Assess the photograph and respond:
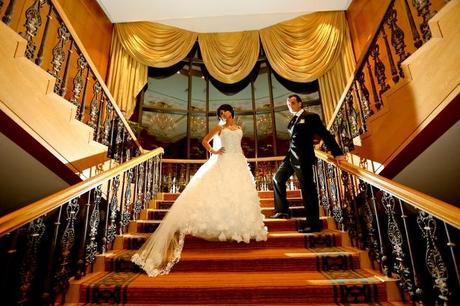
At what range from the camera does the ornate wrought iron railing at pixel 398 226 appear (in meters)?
1.64

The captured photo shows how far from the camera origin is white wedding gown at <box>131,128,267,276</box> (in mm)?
2566

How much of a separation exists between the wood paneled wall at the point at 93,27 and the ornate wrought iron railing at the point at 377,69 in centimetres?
518

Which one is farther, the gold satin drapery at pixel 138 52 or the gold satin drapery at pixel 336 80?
the gold satin drapery at pixel 138 52

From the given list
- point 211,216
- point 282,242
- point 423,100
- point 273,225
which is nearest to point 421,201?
point 423,100

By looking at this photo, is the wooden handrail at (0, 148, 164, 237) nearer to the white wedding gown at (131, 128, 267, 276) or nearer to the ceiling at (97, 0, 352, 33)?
the white wedding gown at (131, 128, 267, 276)

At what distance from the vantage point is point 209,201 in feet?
9.75

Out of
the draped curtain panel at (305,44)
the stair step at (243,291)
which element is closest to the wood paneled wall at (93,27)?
the draped curtain panel at (305,44)

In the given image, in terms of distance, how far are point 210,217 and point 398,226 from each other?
1.63 meters

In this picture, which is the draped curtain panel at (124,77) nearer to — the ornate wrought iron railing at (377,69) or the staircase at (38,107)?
the staircase at (38,107)

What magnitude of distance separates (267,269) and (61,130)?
2393 millimetres

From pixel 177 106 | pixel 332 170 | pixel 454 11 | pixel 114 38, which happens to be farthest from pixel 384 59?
pixel 114 38

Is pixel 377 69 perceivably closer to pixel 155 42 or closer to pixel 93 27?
pixel 155 42

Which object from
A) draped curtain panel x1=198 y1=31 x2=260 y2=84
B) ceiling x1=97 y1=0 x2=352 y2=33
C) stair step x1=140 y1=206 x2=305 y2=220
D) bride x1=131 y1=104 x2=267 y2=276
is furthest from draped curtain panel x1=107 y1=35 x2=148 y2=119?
bride x1=131 y1=104 x2=267 y2=276

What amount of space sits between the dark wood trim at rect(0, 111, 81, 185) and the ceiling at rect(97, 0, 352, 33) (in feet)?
16.9
